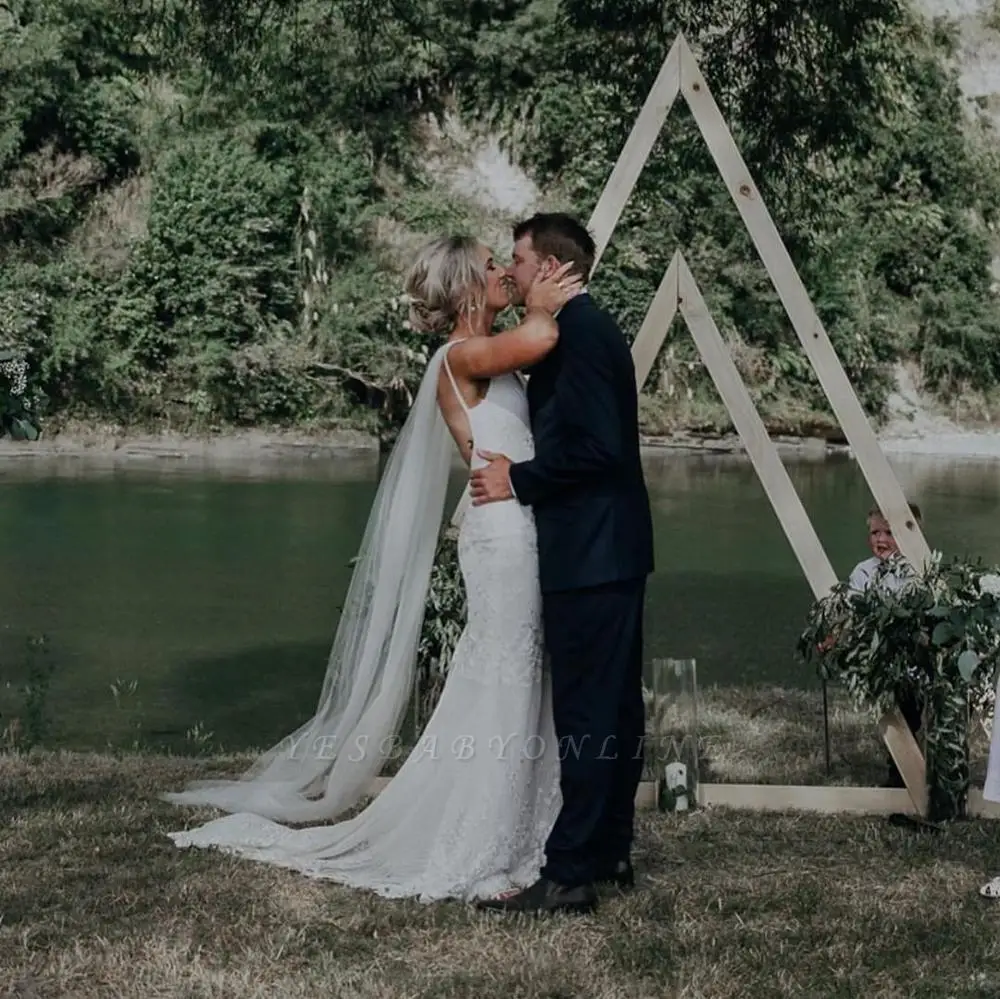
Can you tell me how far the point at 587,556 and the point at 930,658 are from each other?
5.16ft

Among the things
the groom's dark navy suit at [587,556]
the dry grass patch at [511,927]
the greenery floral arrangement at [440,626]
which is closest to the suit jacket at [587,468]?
the groom's dark navy suit at [587,556]

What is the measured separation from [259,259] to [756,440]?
20.8 metres

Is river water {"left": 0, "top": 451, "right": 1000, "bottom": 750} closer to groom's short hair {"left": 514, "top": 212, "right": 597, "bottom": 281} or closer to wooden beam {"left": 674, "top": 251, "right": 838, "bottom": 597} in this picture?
wooden beam {"left": 674, "top": 251, "right": 838, "bottom": 597}

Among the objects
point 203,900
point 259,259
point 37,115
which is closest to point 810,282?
point 259,259

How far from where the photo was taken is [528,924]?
363 cm

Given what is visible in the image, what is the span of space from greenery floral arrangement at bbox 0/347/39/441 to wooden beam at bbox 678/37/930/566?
228 centimetres

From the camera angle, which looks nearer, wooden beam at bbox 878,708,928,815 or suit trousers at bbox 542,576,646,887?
suit trousers at bbox 542,576,646,887

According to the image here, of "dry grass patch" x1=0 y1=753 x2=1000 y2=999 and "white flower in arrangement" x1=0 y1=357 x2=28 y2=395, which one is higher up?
"white flower in arrangement" x1=0 y1=357 x2=28 y2=395

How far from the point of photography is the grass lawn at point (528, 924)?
10.7 feet

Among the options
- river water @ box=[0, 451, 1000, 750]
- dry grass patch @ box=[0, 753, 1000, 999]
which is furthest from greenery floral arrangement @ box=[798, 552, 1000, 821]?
river water @ box=[0, 451, 1000, 750]

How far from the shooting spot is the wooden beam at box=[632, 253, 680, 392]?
4.97m

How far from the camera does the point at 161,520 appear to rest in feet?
58.7

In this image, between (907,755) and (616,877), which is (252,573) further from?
(616,877)

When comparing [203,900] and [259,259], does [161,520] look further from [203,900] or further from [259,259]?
[203,900]
